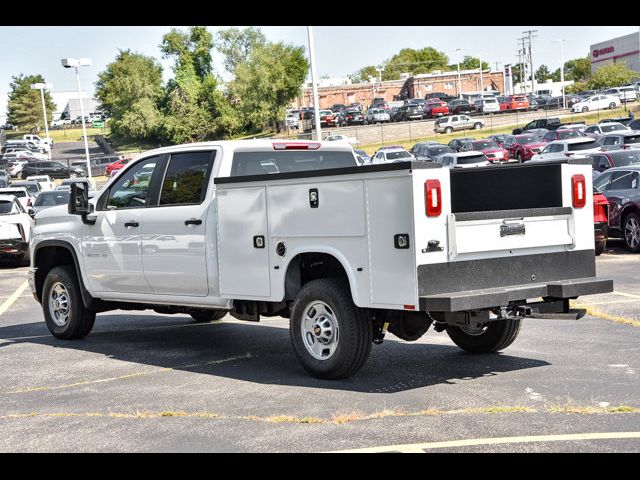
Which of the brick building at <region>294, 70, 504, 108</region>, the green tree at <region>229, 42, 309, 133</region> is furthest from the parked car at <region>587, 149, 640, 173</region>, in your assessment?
the brick building at <region>294, 70, 504, 108</region>

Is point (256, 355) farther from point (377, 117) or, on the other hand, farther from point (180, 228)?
point (377, 117)

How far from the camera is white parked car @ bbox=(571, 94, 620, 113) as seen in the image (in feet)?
268

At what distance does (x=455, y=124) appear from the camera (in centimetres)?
7956

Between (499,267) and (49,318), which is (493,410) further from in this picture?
(49,318)

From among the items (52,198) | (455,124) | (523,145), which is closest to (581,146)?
(523,145)

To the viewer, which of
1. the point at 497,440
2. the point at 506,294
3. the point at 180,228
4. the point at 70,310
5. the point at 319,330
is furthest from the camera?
the point at 70,310

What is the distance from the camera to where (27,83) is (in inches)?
5719

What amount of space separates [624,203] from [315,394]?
41.7ft

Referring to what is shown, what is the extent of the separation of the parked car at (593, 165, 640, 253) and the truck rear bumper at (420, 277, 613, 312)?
10.9 metres

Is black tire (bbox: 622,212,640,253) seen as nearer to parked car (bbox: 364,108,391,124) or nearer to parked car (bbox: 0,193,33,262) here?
parked car (bbox: 0,193,33,262)

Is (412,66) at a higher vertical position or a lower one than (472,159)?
higher

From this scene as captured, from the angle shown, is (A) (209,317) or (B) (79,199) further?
(A) (209,317)
